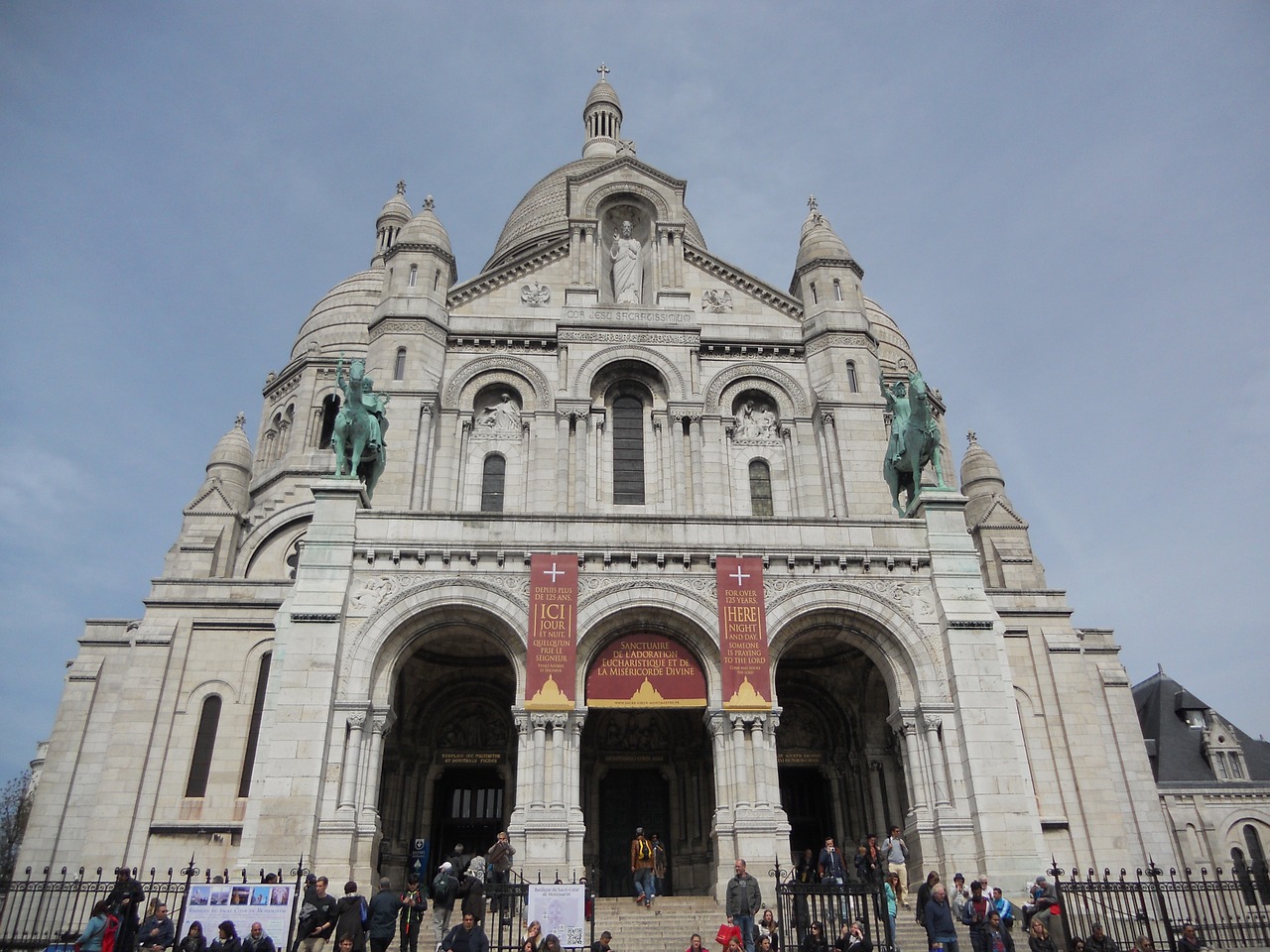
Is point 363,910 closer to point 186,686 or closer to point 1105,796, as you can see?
point 186,686

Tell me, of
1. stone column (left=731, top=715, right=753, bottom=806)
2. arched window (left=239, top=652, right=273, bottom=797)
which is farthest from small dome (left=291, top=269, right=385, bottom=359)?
stone column (left=731, top=715, right=753, bottom=806)

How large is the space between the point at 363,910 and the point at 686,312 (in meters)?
20.4

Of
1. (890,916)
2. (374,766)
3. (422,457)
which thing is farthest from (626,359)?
(890,916)

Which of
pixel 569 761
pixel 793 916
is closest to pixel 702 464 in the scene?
pixel 569 761

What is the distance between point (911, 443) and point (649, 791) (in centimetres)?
1091

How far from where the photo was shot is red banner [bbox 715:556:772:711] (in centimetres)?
2084

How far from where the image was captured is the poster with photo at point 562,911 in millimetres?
15344

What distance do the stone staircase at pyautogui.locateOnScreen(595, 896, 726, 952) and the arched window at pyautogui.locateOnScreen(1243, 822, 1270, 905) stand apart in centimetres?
3002

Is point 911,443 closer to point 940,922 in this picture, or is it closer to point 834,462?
point 834,462

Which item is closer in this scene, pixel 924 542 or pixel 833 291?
pixel 924 542

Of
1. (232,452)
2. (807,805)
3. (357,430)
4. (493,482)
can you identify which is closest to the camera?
(357,430)

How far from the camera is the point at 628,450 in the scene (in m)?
29.5

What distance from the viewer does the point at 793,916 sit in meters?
16.1

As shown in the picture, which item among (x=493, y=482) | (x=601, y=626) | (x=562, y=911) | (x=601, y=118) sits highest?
(x=601, y=118)
